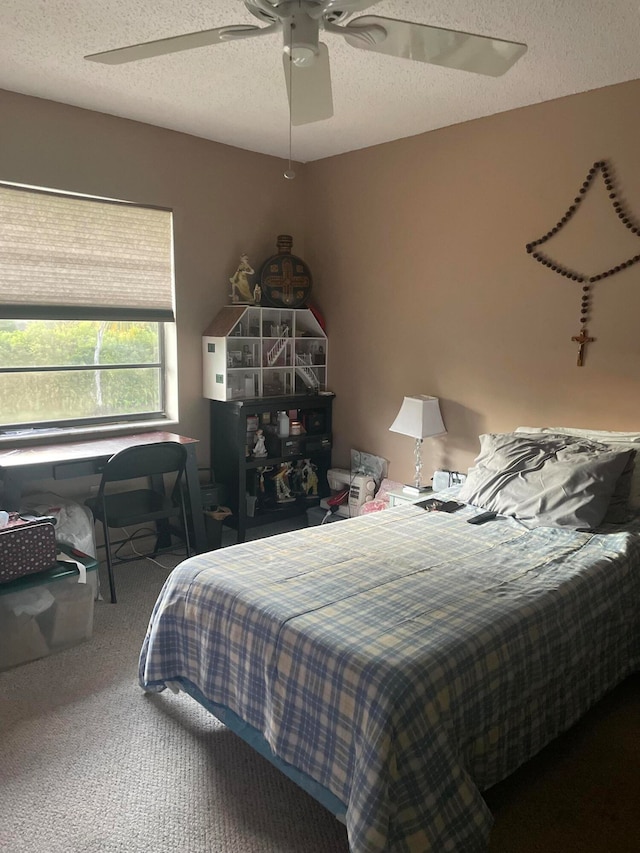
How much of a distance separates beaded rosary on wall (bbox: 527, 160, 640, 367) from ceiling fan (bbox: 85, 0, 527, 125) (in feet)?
4.31

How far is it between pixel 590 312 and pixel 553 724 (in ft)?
6.42

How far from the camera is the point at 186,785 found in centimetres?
194

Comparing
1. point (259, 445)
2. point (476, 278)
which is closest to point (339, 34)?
point (476, 278)

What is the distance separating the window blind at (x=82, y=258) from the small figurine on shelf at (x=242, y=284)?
41cm

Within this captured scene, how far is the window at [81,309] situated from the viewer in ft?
10.8

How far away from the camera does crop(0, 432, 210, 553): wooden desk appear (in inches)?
117

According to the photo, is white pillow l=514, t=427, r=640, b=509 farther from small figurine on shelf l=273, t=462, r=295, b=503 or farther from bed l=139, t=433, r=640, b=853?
small figurine on shelf l=273, t=462, r=295, b=503

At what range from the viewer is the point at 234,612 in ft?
6.48

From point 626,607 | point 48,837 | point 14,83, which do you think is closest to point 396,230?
point 14,83

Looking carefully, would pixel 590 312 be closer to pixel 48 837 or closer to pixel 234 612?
pixel 234 612

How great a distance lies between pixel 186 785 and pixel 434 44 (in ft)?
7.75

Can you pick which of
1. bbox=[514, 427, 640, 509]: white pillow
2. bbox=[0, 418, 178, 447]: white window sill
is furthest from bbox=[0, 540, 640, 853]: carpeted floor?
bbox=[0, 418, 178, 447]: white window sill

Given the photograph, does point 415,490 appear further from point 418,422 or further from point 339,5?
point 339,5

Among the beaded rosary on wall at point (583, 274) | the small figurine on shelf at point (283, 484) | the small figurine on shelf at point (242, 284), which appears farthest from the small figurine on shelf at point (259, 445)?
the beaded rosary on wall at point (583, 274)
